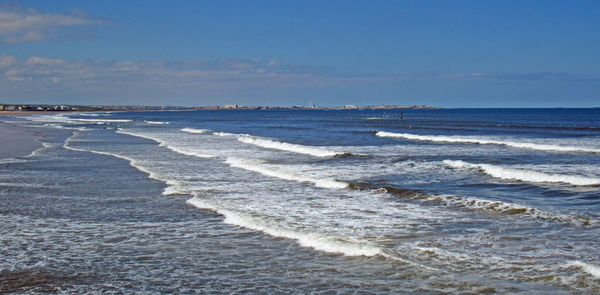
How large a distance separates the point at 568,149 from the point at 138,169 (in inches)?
827

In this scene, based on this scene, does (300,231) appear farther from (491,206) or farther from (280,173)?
(280,173)

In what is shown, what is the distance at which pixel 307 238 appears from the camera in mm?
8852

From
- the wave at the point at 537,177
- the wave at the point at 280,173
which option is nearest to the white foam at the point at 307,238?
the wave at the point at 280,173

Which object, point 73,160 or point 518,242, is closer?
point 518,242

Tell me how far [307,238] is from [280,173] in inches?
368

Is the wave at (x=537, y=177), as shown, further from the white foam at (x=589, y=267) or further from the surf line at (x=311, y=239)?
the surf line at (x=311, y=239)

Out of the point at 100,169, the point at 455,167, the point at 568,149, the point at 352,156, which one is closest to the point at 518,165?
the point at 455,167

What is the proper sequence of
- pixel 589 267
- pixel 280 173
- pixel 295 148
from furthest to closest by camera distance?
pixel 295 148 < pixel 280 173 < pixel 589 267

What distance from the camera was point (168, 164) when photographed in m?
21.1

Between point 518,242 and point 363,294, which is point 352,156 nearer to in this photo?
point 518,242

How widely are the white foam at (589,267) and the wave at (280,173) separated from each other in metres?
7.94

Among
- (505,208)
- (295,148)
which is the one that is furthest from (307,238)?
(295,148)

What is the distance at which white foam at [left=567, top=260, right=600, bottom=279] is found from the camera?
22.1 ft

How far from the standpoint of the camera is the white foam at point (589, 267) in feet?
22.1
